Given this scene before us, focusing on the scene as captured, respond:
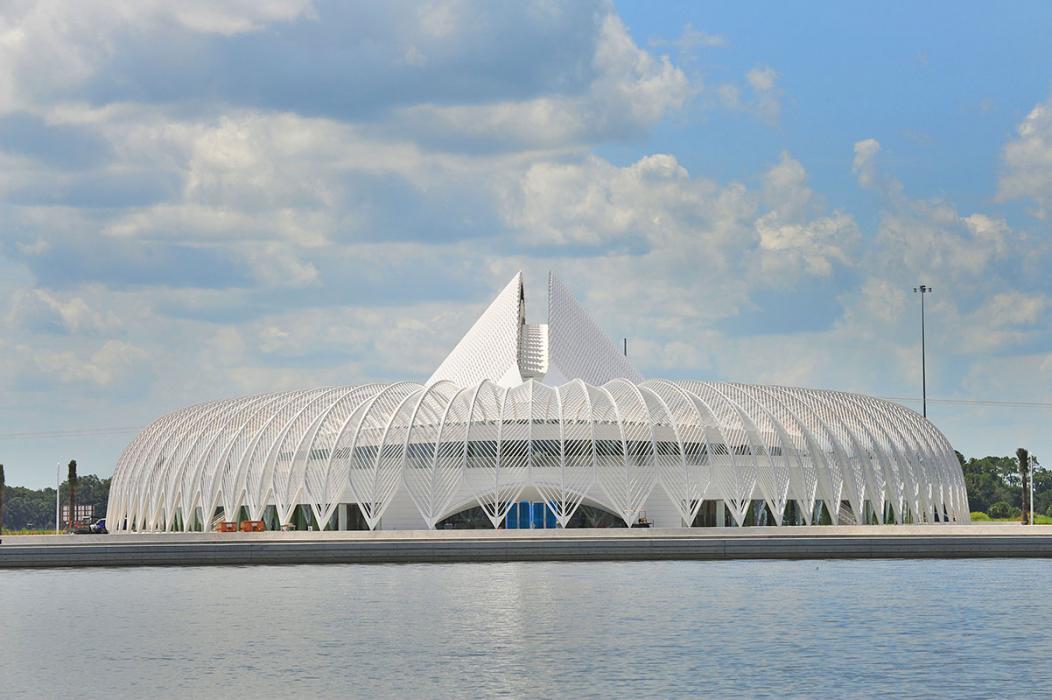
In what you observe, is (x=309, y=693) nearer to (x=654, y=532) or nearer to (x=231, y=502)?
(x=654, y=532)

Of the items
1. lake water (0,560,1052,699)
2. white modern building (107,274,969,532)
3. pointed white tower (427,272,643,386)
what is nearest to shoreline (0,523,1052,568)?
lake water (0,560,1052,699)

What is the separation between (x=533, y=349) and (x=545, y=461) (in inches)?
1023

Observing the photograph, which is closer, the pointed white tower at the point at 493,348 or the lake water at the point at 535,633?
the lake water at the point at 535,633

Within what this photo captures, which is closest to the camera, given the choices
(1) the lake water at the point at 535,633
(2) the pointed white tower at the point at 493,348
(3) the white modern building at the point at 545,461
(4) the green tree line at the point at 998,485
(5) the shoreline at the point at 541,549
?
(1) the lake water at the point at 535,633

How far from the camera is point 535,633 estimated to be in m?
38.0

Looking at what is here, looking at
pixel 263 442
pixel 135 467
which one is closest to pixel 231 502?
pixel 263 442

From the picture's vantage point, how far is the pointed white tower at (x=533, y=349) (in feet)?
329

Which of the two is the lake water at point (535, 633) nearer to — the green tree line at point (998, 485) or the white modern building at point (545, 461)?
the white modern building at point (545, 461)

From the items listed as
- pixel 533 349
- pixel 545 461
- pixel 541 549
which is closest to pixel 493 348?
pixel 533 349

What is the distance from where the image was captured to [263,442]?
8550 cm

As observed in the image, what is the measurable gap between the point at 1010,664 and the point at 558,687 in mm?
9968

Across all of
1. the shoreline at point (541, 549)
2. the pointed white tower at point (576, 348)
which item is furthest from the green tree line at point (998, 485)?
the shoreline at point (541, 549)

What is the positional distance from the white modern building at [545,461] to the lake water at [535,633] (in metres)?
21.1

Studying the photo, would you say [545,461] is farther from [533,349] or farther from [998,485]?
[998,485]
